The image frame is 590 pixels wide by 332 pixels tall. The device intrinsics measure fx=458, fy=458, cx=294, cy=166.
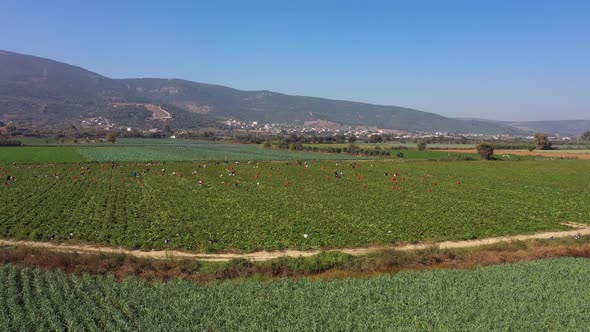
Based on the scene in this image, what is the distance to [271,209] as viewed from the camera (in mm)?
30953

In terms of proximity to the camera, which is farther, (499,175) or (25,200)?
(499,175)

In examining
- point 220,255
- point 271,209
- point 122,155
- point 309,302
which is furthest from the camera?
point 122,155

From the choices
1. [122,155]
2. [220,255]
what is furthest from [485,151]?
[220,255]

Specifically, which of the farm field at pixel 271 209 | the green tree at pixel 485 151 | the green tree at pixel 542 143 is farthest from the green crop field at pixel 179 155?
the green tree at pixel 542 143

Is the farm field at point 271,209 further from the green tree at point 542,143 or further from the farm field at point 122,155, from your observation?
the green tree at point 542,143

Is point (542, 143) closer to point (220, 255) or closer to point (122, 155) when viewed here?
point (122, 155)

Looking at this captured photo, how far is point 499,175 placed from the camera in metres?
59.4

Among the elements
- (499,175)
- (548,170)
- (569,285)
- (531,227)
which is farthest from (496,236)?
(548,170)

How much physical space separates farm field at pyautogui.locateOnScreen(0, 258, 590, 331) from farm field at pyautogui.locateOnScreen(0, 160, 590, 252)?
7.00 metres

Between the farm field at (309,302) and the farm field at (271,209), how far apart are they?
700 cm

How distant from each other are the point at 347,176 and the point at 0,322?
45864 millimetres

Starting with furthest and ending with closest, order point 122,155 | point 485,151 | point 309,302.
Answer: point 485,151 < point 122,155 < point 309,302

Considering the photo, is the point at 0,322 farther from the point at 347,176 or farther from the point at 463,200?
the point at 347,176

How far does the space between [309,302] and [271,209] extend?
1791 cm
